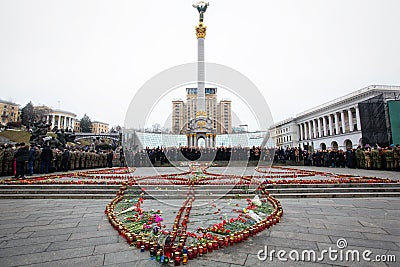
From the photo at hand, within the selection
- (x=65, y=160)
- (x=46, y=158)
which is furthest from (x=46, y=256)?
(x=65, y=160)

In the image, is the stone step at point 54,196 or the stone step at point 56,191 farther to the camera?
the stone step at point 56,191

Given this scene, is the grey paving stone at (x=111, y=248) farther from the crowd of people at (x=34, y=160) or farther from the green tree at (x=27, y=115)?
the green tree at (x=27, y=115)

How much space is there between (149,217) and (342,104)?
152ft

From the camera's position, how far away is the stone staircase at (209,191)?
6020 mm

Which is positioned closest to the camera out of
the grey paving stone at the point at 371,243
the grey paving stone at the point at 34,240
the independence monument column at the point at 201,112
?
the grey paving stone at the point at 371,243

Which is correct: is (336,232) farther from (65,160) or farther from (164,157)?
(164,157)

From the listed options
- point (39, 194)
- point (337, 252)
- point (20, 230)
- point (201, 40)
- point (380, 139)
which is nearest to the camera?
point (337, 252)

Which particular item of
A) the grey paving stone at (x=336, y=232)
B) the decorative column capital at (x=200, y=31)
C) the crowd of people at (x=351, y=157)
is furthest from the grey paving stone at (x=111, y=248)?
the decorative column capital at (x=200, y=31)

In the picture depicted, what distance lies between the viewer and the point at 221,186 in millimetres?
6562

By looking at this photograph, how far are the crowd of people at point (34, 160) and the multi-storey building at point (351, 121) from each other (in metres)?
15.6

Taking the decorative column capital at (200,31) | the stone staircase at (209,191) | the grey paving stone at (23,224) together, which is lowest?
the grey paving stone at (23,224)

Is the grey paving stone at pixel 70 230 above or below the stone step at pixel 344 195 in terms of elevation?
below

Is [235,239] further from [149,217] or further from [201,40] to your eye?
[201,40]

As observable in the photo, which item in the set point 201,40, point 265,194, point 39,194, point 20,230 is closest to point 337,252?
point 265,194
